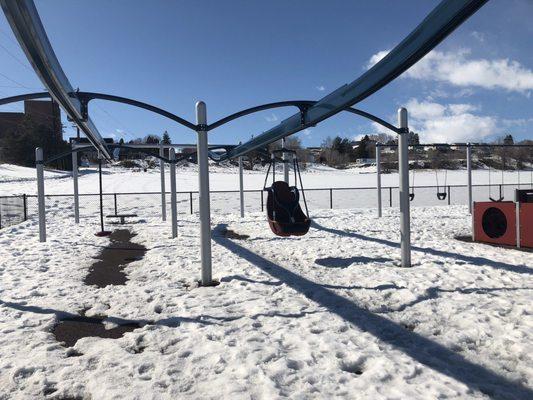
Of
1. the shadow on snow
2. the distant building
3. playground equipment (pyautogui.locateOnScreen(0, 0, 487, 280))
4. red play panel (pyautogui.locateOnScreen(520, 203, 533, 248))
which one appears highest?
the distant building

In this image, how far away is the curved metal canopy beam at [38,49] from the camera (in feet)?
11.0

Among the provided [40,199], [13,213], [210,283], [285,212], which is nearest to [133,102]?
[210,283]

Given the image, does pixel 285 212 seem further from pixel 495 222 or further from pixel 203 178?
pixel 495 222

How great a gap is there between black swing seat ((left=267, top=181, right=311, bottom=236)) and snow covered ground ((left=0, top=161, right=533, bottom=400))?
651 millimetres

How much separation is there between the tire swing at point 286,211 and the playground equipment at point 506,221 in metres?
4.28

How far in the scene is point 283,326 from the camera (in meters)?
4.66

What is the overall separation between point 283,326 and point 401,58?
3.15m

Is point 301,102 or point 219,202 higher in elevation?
point 301,102

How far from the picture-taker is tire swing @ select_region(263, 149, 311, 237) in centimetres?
840

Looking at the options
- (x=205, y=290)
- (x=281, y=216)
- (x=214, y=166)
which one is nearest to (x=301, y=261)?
(x=281, y=216)

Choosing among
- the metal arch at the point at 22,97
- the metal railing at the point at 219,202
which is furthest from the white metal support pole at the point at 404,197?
the metal railing at the point at 219,202

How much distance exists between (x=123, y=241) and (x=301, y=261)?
579 centimetres

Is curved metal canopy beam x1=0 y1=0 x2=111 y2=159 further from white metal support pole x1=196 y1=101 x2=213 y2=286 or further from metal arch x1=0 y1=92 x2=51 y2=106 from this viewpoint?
white metal support pole x1=196 y1=101 x2=213 y2=286

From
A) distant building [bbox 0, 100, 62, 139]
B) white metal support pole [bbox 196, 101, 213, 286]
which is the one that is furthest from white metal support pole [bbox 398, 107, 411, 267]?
distant building [bbox 0, 100, 62, 139]
